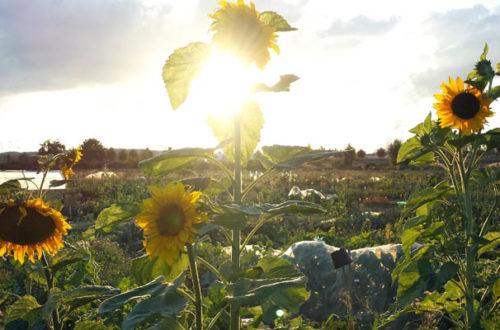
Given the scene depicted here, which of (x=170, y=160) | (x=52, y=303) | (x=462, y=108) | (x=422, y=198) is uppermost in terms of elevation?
(x=462, y=108)

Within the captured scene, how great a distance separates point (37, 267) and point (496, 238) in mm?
2431

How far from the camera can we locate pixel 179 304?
1.08 metres

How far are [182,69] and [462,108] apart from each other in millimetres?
1674

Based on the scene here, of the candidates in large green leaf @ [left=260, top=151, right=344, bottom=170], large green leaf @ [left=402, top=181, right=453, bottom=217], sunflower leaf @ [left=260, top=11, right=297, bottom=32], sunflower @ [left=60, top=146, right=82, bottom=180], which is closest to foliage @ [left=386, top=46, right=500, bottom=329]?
large green leaf @ [left=402, top=181, right=453, bottom=217]

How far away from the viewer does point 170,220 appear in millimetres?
1163

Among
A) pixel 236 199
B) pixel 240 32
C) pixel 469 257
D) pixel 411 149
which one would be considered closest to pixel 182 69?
pixel 240 32

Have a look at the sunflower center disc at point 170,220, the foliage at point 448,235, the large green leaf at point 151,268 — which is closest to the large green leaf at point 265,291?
the sunflower center disc at point 170,220

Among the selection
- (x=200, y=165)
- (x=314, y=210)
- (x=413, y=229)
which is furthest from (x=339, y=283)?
(x=200, y=165)

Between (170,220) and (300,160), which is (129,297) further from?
(300,160)

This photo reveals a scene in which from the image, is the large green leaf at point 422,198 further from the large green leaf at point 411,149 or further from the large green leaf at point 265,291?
the large green leaf at point 265,291

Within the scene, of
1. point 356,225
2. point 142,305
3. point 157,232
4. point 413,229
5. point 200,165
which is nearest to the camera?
point 142,305

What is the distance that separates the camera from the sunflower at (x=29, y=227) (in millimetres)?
1630

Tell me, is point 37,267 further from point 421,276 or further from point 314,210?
point 421,276

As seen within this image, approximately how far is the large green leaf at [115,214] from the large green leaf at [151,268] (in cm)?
20
